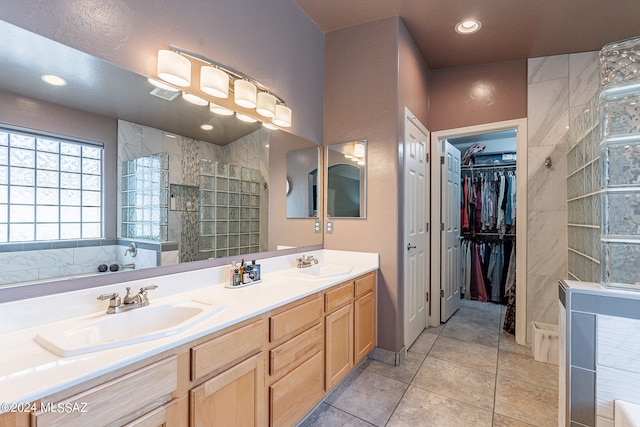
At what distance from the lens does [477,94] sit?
3072 millimetres

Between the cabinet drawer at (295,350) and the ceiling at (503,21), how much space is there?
7.86 feet

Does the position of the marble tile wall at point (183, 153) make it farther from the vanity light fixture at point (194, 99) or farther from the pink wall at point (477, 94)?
the pink wall at point (477, 94)

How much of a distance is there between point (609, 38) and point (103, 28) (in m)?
3.74

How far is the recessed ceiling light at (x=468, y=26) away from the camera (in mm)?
2426

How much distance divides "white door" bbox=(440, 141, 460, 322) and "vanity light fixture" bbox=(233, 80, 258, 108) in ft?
7.58

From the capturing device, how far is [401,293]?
2482 millimetres

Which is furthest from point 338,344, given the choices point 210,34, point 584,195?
point 210,34

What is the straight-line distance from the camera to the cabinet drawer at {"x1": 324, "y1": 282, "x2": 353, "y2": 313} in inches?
72.0

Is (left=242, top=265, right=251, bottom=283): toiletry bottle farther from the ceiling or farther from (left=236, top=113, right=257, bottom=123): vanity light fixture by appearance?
the ceiling

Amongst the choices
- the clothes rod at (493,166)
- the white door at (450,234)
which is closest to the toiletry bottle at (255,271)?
the white door at (450,234)

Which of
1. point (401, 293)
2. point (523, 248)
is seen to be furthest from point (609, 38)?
point (401, 293)

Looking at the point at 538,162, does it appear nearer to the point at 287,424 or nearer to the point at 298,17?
the point at 298,17

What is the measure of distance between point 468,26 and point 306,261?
238 centimetres

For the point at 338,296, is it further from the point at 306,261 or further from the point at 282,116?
the point at 282,116
